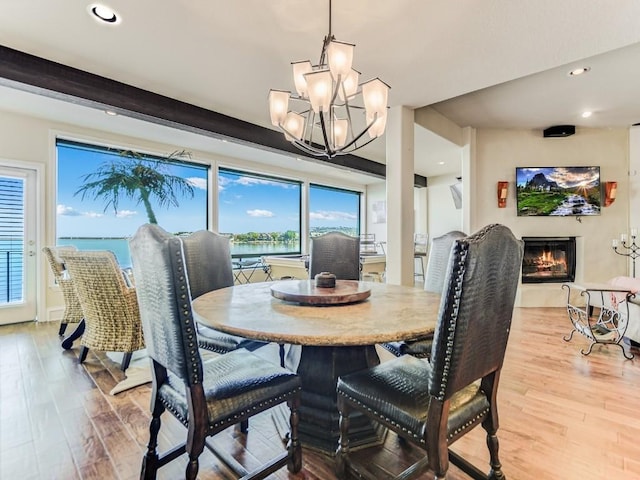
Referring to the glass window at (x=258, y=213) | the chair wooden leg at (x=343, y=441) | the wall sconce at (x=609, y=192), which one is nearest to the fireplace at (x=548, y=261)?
the wall sconce at (x=609, y=192)

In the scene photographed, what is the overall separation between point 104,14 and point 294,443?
2840mm

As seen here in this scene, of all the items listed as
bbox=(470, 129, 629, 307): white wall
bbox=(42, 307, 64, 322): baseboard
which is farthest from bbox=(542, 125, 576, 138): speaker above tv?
bbox=(42, 307, 64, 322): baseboard

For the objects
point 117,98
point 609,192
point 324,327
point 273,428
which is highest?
point 117,98

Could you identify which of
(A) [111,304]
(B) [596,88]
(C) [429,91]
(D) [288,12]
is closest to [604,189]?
(B) [596,88]

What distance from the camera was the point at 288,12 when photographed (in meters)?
2.15

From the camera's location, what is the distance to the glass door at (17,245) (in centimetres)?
418

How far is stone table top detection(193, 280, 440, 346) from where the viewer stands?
120cm

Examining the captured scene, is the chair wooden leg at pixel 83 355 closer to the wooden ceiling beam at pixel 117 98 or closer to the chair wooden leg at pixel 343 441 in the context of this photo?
the wooden ceiling beam at pixel 117 98

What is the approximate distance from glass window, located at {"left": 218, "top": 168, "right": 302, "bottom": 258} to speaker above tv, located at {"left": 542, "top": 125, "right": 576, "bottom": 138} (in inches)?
193

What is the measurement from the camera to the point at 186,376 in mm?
1154

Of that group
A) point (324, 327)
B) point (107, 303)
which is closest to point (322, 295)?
point (324, 327)

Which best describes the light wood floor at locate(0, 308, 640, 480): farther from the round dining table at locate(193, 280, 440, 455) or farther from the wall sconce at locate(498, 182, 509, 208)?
the wall sconce at locate(498, 182, 509, 208)

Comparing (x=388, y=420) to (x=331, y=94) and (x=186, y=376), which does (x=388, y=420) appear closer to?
(x=186, y=376)

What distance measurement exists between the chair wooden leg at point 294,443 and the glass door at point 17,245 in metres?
4.63
